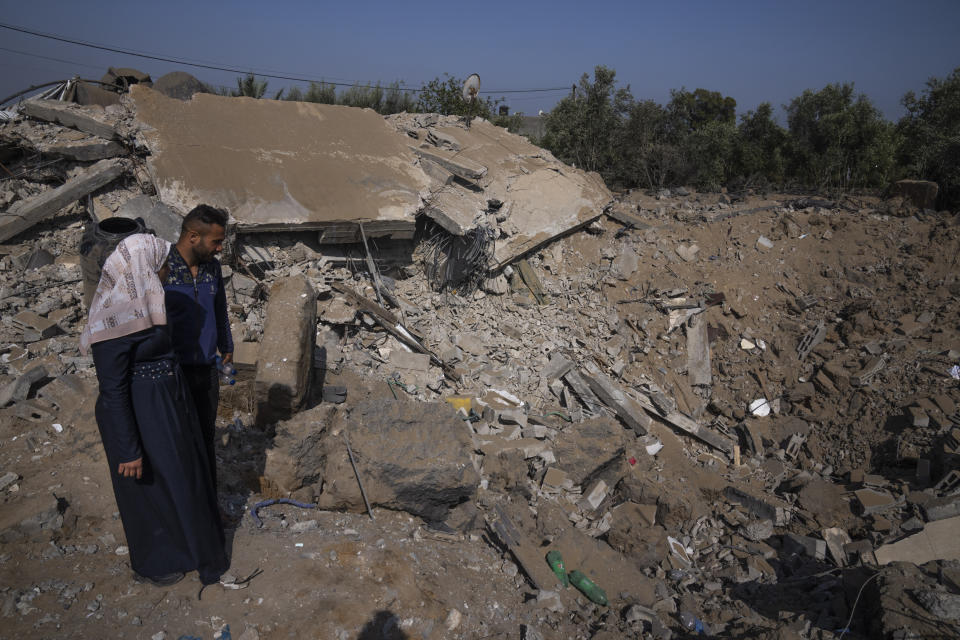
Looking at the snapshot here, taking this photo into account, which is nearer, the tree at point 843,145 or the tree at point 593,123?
the tree at point 843,145

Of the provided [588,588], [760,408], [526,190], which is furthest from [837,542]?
[526,190]

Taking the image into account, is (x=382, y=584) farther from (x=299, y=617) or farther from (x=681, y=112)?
(x=681, y=112)

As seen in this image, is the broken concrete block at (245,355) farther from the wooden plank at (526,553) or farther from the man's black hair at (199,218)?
the wooden plank at (526,553)

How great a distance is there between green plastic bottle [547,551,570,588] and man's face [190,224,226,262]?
3.21 meters

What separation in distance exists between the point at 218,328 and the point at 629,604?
11.3 feet

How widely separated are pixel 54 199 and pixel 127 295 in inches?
168

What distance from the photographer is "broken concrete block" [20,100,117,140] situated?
564cm

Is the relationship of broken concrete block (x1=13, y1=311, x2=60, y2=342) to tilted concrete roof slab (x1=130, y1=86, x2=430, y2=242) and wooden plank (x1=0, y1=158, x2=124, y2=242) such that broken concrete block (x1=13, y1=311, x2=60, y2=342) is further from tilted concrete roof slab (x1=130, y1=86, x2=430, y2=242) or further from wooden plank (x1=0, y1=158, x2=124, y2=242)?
tilted concrete roof slab (x1=130, y1=86, x2=430, y2=242)

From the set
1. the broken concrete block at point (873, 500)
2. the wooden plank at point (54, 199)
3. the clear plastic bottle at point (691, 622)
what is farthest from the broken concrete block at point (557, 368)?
the wooden plank at point (54, 199)

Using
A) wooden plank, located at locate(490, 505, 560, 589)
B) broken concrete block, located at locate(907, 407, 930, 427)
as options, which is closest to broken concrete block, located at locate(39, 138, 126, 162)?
wooden plank, located at locate(490, 505, 560, 589)

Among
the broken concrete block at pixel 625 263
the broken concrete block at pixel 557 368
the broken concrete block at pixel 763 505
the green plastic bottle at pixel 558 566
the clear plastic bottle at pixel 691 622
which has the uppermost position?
the broken concrete block at pixel 625 263

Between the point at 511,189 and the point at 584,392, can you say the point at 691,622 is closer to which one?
the point at 584,392

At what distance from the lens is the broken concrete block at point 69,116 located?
18.5 feet

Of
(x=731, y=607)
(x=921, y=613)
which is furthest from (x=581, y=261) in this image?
(x=921, y=613)
